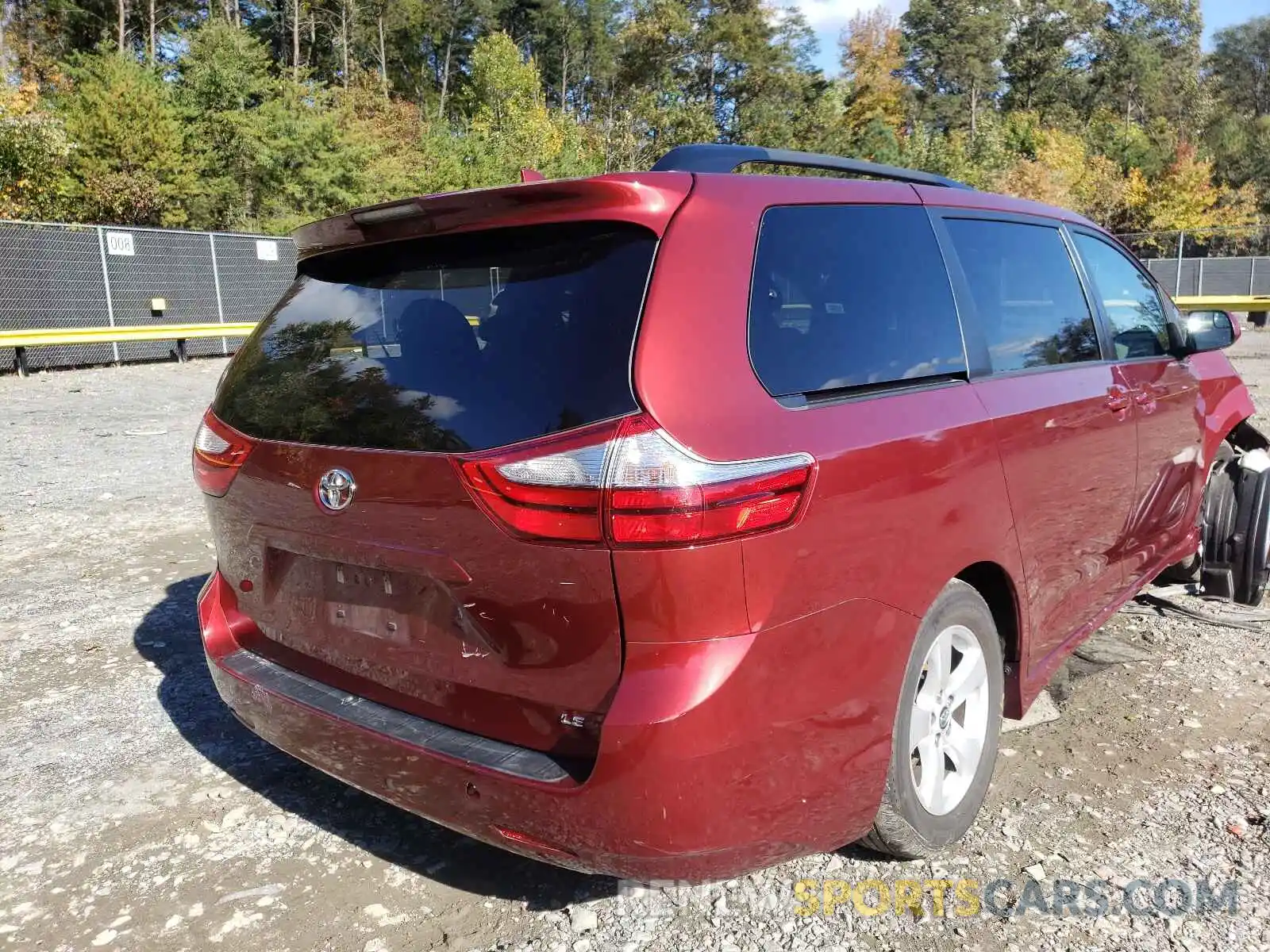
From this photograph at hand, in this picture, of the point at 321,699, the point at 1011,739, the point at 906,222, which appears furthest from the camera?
the point at 1011,739

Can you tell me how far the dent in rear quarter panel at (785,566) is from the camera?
1945 mm

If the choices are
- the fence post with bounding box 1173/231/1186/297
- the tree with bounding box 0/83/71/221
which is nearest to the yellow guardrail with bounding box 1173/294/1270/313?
the fence post with bounding box 1173/231/1186/297

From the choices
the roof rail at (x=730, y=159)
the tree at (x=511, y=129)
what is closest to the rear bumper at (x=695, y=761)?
the roof rail at (x=730, y=159)

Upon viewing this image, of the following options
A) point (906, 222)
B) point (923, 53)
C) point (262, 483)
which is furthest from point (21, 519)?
point (923, 53)

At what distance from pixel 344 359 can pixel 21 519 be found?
534cm

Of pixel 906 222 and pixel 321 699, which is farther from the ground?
pixel 906 222

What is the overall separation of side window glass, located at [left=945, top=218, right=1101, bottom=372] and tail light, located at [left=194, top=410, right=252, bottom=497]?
216 cm

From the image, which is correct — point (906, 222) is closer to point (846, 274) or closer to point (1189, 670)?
point (846, 274)

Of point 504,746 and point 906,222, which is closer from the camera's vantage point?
point 504,746

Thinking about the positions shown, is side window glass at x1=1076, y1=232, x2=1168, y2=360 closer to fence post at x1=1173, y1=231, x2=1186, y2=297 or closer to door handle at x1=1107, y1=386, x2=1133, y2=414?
door handle at x1=1107, y1=386, x2=1133, y2=414

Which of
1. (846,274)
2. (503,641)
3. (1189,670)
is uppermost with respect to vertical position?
(846,274)

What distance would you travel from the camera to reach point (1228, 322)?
436 centimetres

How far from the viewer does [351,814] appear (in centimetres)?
301

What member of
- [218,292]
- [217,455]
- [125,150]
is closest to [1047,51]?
[125,150]
